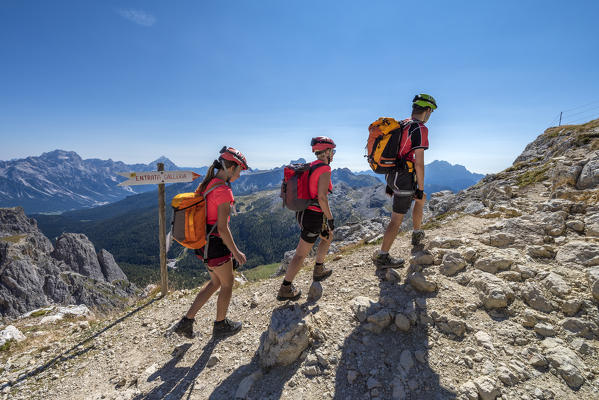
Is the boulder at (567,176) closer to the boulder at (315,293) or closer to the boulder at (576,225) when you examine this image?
the boulder at (576,225)

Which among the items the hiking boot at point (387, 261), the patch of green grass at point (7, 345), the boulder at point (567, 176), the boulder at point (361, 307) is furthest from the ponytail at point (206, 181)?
the boulder at point (567, 176)

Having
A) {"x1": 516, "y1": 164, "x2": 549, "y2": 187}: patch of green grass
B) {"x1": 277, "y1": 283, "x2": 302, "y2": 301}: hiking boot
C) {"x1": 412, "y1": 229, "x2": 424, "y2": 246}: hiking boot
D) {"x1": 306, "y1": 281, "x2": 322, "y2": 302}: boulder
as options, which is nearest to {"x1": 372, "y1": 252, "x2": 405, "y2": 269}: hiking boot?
{"x1": 412, "y1": 229, "x2": 424, "y2": 246}: hiking boot

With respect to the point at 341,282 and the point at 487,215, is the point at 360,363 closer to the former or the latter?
the point at 341,282

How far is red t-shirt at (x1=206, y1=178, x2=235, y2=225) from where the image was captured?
196 inches

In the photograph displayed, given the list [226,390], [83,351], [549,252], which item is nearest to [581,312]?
[549,252]

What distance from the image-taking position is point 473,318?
4.58 m

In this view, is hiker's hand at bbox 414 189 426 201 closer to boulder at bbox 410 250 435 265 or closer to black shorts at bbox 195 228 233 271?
boulder at bbox 410 250 435 265

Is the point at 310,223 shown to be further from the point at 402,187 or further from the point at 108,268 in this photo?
the point at 108,268

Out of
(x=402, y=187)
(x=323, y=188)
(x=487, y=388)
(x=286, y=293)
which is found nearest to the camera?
(x=487, y=388)

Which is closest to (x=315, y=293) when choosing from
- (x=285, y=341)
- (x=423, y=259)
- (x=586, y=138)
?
(x=285, y=341)

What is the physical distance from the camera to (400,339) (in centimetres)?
458

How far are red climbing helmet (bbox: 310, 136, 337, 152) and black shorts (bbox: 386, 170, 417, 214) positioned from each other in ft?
5.48

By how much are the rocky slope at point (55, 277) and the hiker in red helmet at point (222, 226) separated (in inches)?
1451

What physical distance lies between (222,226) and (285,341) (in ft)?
7.79
